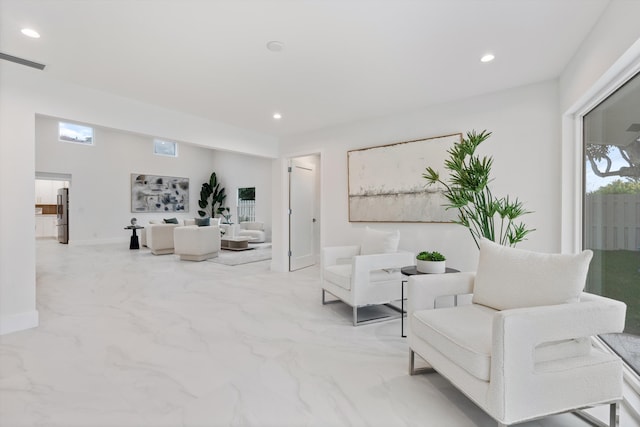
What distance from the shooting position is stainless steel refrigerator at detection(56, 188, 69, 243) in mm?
8656

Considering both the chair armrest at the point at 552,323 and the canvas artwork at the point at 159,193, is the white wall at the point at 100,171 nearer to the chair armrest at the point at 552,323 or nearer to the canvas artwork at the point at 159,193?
the canvas artwork at the point at 159,193

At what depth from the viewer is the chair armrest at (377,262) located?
9.37 ft

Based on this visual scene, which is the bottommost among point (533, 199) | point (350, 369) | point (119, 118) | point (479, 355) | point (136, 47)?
point (350, 369)

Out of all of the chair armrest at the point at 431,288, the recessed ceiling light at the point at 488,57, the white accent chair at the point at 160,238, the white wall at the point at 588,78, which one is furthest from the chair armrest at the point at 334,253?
the white accent chair at the point at 160,238

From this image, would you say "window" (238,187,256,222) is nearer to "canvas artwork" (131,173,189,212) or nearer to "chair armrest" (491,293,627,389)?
"canvas artwork" (131,173,189,212)

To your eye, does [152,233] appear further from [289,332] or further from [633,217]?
[633,217]

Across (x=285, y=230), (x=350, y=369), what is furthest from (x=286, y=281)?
(x=350, y=369)

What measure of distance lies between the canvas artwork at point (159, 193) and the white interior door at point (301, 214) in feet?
22.0

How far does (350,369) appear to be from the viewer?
2.05 meters

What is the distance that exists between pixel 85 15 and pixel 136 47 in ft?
1.31

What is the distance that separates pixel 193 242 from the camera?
6191mm

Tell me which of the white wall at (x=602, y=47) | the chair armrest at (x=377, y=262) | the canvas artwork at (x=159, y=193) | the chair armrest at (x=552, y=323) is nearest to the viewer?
the chair armrest at (x=552, y=323)

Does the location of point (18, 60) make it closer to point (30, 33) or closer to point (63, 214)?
point (30, 33)

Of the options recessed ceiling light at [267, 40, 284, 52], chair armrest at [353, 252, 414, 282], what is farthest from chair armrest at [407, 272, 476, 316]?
recessed ceiling light at [267, 40, 284, 52]
